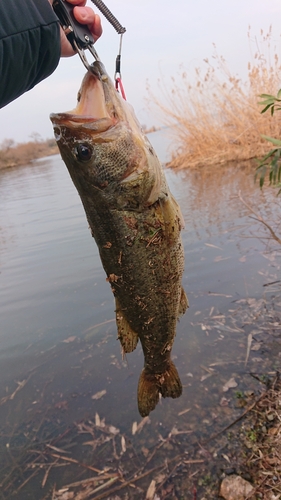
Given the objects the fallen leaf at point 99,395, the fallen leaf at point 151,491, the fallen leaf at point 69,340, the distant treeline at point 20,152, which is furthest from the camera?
the distant treeline at point 20,152

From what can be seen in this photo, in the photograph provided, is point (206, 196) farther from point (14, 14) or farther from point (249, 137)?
point (14, 14)

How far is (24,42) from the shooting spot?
163 centimetres

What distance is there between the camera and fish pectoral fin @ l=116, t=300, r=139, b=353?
2.27m

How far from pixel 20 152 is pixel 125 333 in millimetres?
57533

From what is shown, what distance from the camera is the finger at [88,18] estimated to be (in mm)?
1812

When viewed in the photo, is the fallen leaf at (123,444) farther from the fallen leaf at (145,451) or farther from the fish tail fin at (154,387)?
the fish tail fin at (154,387)

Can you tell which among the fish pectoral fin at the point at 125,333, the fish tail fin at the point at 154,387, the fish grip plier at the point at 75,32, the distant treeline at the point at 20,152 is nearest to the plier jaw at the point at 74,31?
the fish grip plier at the point at 75,32

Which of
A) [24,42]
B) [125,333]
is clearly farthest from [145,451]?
[24,42]

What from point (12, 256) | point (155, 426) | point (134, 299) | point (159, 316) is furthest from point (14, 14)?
point (12, 256)

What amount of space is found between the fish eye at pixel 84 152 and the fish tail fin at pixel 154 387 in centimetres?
151

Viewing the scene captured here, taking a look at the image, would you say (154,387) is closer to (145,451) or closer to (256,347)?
(145,451)

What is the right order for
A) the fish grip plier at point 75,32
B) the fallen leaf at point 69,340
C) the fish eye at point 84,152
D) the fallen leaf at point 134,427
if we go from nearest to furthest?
the fish grip plier at point 75,32 < the fish eye at point 84,152 < the fallen leaf at point 134,427 < the fallen leaf at point 69,340

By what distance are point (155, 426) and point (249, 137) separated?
14840 mm

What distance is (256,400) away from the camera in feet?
10.7
